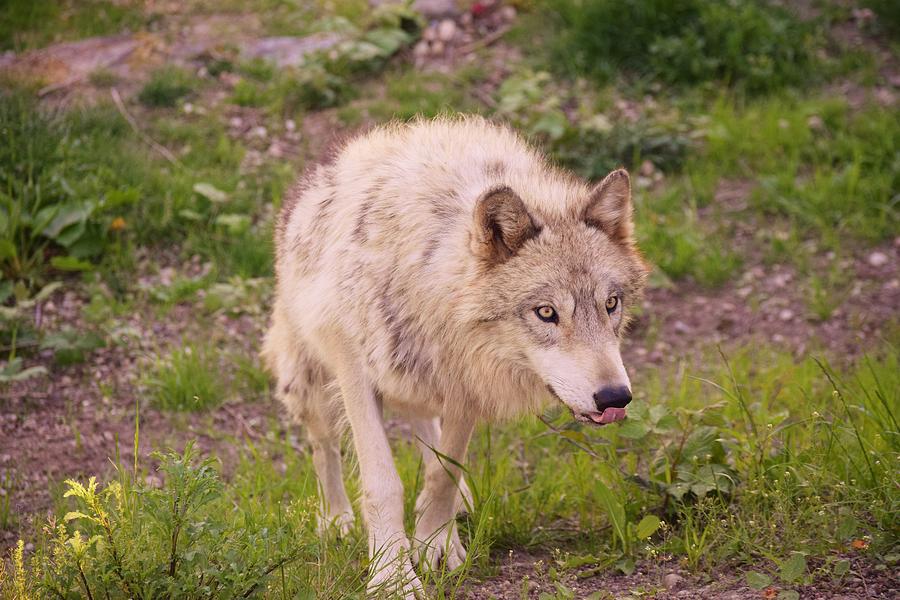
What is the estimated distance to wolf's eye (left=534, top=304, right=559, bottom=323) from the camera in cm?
352

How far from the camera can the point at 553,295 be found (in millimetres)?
3520

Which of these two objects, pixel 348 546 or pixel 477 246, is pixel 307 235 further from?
pixel 348 546

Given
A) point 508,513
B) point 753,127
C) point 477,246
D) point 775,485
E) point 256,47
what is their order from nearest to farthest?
point 477,246 < point 775,485 < point 508,513 < point 753,127 < point 256,47

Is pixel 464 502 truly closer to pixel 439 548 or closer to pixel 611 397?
pixel 439 548

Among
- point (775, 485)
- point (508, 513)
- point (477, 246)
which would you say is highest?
point (477, 246)

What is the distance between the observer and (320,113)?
810 cm

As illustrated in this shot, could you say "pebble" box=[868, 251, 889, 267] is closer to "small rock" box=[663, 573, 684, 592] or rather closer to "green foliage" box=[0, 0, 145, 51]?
"small rock" box=[663, 573, 684, 592]

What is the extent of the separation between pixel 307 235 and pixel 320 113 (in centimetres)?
392

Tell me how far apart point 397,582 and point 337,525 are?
0.96 meters

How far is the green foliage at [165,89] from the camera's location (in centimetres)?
794

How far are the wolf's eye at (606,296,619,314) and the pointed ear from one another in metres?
0.30

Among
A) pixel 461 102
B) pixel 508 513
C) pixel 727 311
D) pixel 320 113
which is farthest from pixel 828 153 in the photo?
pixel 508 513

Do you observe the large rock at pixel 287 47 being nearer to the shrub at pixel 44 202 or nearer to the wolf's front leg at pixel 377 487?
the shrub at pixel 44 202

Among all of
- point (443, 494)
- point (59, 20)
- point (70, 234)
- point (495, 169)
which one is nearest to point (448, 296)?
point (495, 169)
